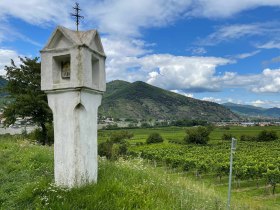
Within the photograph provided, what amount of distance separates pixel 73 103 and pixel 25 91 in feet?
70.7

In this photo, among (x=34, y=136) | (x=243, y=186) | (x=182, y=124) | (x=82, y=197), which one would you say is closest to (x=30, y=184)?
(x=82, y=197)

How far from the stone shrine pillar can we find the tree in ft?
63.4

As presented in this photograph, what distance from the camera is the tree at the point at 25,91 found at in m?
25.4

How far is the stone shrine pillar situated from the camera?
6.23 meters

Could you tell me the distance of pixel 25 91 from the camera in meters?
26.2

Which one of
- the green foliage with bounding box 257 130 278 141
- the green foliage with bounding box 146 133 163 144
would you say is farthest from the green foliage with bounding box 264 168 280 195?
the green foliage with bounding box 257 130 278 141

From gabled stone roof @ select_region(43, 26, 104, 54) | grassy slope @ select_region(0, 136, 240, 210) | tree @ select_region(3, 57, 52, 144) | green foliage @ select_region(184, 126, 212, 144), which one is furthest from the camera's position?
green foliage @ select_region(184, 126, 212, 144)

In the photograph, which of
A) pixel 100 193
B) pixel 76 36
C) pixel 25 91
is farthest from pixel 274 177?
pixel 76 36

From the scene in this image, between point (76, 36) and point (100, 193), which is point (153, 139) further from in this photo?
point (100, 193)

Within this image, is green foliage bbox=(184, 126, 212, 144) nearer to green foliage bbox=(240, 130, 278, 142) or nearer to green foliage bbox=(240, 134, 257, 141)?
green foliage bbox=(240, 134, 257, 141)

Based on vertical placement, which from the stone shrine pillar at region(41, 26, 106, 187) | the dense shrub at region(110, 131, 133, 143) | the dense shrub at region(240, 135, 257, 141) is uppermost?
the stone shrine pillar at region(41, 26, 106, 187)

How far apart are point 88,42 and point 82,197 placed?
121 inches

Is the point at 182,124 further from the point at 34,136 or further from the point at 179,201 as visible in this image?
the point at 179,201

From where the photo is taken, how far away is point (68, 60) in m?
6.94
